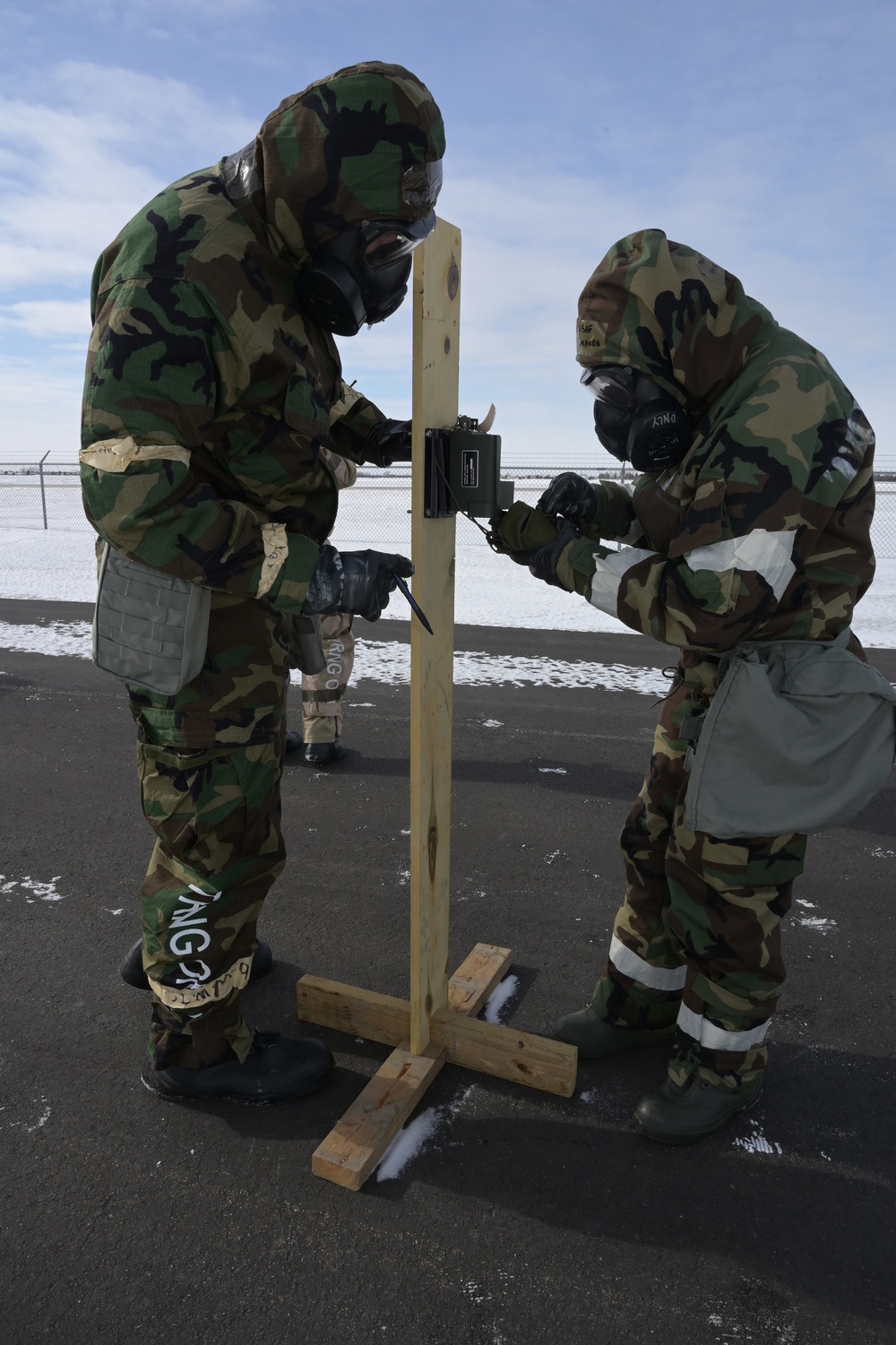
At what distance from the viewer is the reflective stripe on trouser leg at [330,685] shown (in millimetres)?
4836

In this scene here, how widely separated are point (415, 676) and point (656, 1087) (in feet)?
4.59

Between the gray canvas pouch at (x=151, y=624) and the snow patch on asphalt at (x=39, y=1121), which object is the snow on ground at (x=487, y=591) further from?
the snow patch on asphalt at (x=39, y=1121)

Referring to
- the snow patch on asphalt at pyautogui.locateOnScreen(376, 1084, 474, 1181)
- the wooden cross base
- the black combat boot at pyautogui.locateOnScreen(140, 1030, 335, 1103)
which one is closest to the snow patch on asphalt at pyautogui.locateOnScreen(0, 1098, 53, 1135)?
the black combat boot at pyautogui.locateOnScreen(140, 1030, 335, 1103)

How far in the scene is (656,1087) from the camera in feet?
8.05

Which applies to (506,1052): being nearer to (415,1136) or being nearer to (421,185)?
(415,1136)

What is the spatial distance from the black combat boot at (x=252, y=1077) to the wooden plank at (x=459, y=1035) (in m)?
0.22

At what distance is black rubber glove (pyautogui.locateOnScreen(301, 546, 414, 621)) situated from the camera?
204 cm

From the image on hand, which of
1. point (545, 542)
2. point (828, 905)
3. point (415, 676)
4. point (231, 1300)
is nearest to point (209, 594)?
point (415, 676)

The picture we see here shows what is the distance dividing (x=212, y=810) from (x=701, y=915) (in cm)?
129

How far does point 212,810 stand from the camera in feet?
7.13

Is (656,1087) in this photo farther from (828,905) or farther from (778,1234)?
(828,905)

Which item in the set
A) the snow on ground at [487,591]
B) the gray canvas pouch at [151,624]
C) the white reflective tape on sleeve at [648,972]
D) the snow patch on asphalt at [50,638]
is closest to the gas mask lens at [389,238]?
the gray canvas pouch at [151,624]

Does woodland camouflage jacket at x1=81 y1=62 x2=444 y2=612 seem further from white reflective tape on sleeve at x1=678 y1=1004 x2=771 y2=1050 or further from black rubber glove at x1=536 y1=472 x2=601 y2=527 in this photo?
white reflective tape on sleeve at x1=678 y1=1004 x2=771 y2=1050

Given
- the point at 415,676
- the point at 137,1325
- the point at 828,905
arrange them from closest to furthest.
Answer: the point at 137,1325, the point at 415,676, the point at 828,905
